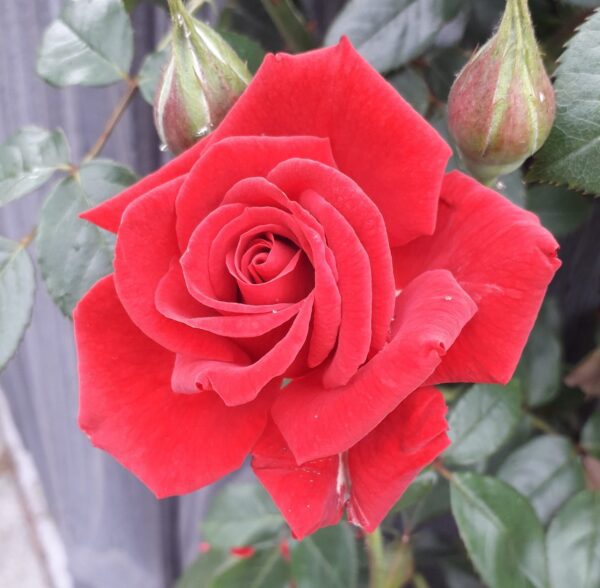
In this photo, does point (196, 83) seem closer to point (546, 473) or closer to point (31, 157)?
point (31, 157)

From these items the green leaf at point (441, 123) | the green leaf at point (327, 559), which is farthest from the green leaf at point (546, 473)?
the green leaf at point (441, 123)

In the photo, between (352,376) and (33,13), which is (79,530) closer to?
(33,13)

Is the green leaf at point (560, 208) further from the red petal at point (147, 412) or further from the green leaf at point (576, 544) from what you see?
the red petal at point (147, 412)

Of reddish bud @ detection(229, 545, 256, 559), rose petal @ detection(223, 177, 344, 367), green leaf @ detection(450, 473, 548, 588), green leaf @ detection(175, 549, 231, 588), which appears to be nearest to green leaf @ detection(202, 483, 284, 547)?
reddish bud @ detection(229, 545, 256, 559)

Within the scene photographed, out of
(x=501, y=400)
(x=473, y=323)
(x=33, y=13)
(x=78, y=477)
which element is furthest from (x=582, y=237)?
(x=78, y=477)

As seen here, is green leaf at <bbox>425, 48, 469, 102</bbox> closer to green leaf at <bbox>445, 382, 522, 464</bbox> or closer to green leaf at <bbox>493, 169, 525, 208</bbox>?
green leaf at <bbox>493, 169, 525, 208</bbox>

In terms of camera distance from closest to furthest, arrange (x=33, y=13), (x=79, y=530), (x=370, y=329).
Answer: (x=370, y=329)
(x=33, y=13)
(x=79, y=530)

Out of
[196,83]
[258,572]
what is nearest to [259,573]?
[258,572]
